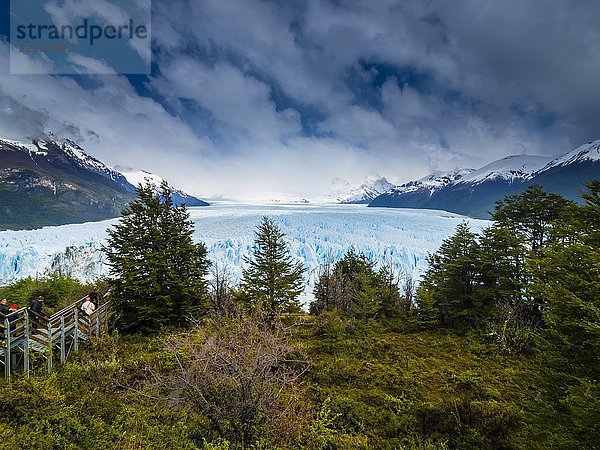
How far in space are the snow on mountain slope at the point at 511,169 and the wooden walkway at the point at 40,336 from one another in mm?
173876

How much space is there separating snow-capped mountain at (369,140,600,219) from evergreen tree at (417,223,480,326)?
11897 centimetres

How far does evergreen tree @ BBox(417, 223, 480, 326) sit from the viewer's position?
17.5 metres

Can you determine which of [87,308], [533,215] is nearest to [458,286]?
[533,215]

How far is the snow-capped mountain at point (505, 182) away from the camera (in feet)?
383

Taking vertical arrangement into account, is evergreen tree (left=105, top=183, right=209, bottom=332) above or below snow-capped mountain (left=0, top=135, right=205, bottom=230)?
below

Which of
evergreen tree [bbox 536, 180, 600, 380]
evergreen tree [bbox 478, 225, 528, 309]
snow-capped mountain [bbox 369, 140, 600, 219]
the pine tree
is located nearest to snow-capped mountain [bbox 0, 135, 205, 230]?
the pine tree

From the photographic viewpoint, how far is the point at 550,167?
5281 inches

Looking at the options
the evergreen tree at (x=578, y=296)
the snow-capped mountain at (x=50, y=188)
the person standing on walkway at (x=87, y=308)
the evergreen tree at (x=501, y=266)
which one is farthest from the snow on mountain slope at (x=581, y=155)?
the snow-capped mountain at (x=50, y=188)

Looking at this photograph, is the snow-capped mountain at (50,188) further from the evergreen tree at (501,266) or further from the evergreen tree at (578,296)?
the evergreen tree at (578,296)

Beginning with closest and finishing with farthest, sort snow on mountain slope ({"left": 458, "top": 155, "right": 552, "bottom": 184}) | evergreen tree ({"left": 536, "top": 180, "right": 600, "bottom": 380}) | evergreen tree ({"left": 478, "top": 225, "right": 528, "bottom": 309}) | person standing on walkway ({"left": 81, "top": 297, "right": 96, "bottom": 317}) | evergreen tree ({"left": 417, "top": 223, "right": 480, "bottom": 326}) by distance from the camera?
1. evergreen tree ({"left": 536, "top": 180, "right": 600, "bottom": 380})
2. person standing on walkway ({"left": 81, "top": 297, "right": 96, "bottom": 317})
3. evergreen tree ({"left": 478, "top": 225, "right": 528, "bottom": 309})
4. evergreen tree ({"left": 417, "top": 223, "right": 480, "bottom": 326})
5. snow on mountain slope ({"left": 458, "top": 155, "right": 552, "bottom": 184})

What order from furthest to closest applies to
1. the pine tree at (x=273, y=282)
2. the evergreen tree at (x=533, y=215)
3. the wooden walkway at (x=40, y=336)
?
1. the pine tree at (x=273, y=282)
2. the evergreen tree at (x=533, y=215)
3. the wooden walkway at (x=40, y=336)

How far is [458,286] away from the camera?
18094mm

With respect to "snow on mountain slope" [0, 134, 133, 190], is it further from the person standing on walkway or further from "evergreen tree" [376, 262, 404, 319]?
"evergreen tree" [376, 262, 404, 319]

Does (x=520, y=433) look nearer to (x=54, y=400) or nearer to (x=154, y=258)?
(x=54, y=400)
